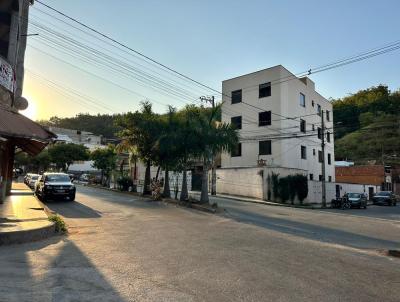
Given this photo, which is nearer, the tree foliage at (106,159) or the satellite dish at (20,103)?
the satellite dish at (20,103)

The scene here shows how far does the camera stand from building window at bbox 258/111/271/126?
1734 inches

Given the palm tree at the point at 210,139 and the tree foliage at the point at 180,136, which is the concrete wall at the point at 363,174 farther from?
the palm tree at the point at 210,139

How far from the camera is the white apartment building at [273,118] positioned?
4300cm

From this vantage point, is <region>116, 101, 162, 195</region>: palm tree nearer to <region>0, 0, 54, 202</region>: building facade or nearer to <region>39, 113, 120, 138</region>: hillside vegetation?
<region>0, 0, 54, 202</region>: building facade

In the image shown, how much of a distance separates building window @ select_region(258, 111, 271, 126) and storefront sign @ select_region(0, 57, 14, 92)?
31457mm

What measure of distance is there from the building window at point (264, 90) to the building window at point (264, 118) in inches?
78.5

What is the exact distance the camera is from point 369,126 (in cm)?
5722

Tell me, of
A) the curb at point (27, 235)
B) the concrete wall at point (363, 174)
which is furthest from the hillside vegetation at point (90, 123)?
the curb at point (27, 235)

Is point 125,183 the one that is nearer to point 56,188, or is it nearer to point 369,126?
point 56,188

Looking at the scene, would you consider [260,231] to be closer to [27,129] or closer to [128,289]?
[128,289]

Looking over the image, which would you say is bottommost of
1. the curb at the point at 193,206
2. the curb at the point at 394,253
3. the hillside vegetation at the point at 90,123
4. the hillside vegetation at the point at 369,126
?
the curb at the point at 394,253

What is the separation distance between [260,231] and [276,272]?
6616 mm

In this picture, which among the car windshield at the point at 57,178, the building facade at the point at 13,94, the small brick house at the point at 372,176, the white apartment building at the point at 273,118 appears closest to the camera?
the building facade at the point at 13,94

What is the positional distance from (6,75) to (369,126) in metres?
52.9
